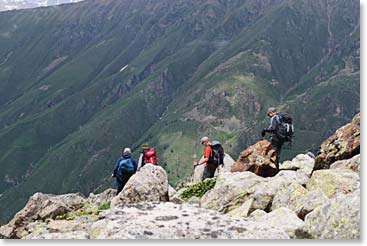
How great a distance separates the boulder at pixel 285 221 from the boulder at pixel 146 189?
5091 mm

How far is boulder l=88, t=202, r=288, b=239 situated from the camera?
11023 millimetres

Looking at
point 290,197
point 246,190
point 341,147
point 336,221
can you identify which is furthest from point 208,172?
point 336,221

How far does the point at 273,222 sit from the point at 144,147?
1404cm

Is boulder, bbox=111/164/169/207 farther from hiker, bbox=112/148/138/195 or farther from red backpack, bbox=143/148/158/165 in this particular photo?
red backpack, bbox=143/148/158/165

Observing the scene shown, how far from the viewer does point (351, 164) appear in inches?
651

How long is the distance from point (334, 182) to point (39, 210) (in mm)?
18777

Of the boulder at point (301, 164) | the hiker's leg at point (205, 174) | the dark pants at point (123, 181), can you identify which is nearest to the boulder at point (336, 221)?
the boulder at point (301, 164)

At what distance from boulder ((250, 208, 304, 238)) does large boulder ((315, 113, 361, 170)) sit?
6978mm

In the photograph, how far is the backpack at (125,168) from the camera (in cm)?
2278

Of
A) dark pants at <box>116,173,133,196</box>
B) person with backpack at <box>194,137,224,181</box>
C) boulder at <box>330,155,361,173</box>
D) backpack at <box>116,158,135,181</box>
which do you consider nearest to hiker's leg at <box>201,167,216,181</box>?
person with backpack at <box>194,137,224,181</box>

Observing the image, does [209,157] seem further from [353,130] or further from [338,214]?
[338,214]

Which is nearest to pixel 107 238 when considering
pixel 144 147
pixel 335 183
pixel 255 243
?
pixel 255 243

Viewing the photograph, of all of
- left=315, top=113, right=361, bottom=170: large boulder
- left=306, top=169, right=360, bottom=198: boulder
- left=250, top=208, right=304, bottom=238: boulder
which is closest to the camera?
left=250, top=208, right=304, bottom=238: boulder

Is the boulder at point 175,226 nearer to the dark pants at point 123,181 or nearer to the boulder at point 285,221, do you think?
the boulder at point 285,221
